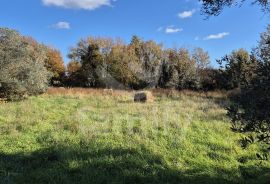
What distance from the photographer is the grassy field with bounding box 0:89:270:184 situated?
1177cm

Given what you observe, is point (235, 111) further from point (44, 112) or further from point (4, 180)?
point (44, 112)

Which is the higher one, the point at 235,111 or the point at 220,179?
the point at 235,111

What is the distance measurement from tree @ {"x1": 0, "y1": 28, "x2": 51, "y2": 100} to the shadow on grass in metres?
16.7

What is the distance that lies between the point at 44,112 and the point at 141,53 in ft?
155

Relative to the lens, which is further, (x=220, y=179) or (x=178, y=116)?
(x=178, y=116)

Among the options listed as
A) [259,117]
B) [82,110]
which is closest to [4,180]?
[259,117]

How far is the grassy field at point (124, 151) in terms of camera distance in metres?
11.8

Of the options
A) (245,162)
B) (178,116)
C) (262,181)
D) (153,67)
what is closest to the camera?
(262,181)

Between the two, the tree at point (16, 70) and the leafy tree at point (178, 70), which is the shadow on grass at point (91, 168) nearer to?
the tree at point (16, 70)

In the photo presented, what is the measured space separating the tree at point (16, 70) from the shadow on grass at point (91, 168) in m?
16.7

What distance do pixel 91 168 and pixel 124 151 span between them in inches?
73.9

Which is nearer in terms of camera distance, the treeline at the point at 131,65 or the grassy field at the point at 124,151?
the grassy field at the point at 124,151

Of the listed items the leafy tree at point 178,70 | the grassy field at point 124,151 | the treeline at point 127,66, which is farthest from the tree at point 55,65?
A: the grassy field at point 124,151

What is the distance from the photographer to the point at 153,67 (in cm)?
6431
